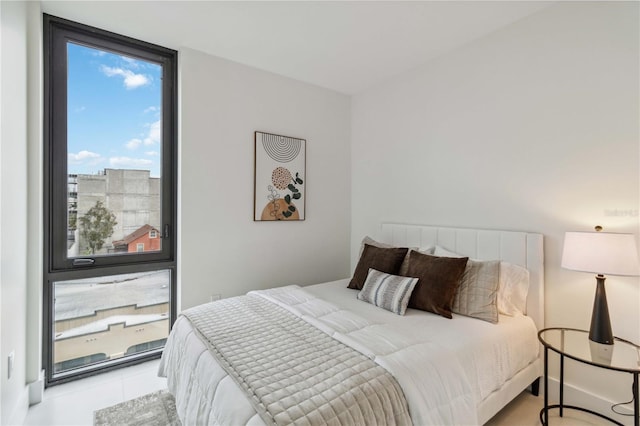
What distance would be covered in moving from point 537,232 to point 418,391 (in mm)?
1555

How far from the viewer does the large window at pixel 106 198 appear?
2.34 meters

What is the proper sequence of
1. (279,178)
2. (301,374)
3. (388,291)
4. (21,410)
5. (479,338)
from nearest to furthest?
(301,374) < (479,338) < (21,410) < (388,291) < (279,178)

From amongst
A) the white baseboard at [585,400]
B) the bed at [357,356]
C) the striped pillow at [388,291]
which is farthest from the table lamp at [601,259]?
the striped pillow at [388,291]

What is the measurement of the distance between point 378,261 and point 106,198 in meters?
2.33

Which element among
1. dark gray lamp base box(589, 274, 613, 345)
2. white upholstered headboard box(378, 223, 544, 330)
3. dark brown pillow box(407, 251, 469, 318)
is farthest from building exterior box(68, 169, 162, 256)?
dark gray lamp base box(589, 274, 613, 345)

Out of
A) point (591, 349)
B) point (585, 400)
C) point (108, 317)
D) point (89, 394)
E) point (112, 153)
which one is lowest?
point (89, 394)

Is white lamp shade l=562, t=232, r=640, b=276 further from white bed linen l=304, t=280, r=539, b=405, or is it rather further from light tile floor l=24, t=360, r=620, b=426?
light tile floor l=24, t=360, r=620, b=426

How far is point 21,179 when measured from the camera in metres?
1.98

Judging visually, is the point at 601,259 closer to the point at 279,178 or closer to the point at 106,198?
the point at 279,178

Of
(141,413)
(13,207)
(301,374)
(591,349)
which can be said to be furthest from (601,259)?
(13,207)

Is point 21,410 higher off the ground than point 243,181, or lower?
lower

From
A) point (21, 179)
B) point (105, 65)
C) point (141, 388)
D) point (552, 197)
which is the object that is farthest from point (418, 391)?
point (105, 65)

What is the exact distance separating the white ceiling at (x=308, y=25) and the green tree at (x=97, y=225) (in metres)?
1.44

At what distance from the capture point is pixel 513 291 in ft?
7.07
